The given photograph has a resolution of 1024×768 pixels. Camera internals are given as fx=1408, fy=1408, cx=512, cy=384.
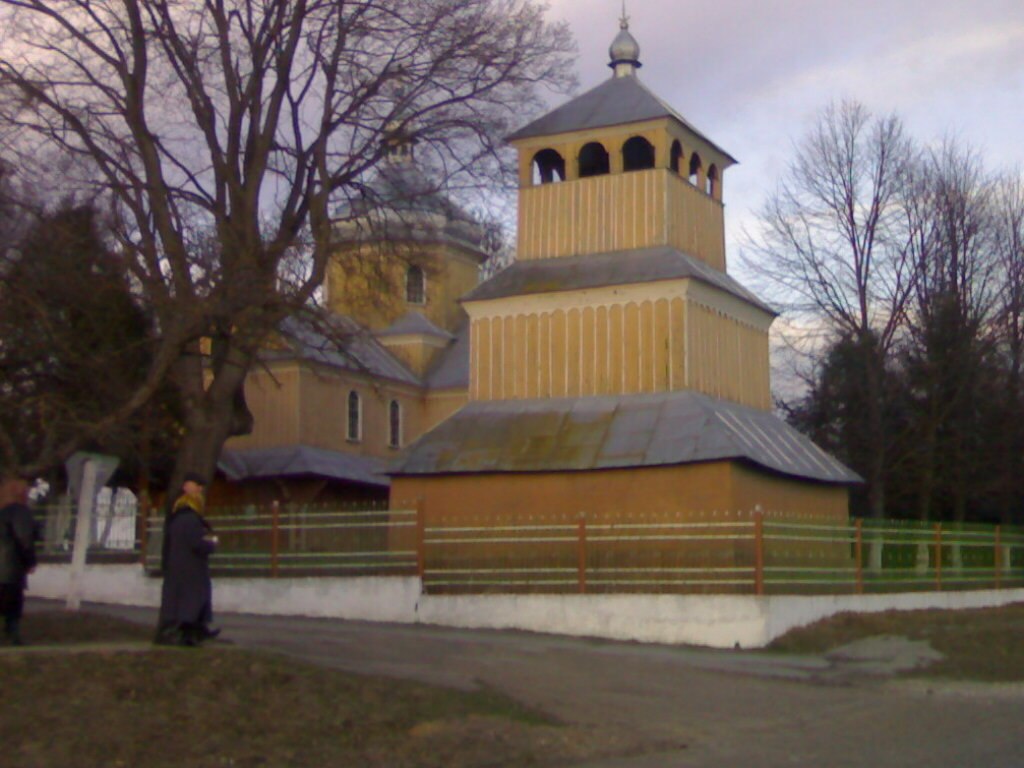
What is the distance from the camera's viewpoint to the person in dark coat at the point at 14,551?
13.0 m

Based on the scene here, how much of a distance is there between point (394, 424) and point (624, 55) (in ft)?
46.3

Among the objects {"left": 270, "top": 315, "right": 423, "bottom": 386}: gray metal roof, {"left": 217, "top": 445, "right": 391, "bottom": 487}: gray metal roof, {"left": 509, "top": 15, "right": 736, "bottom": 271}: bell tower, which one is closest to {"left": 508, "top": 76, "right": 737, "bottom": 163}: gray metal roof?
{"left": 509, "top": 15, "right": 736, "bottom": 271}: bell tower

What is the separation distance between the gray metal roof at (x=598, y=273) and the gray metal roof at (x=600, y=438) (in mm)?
2047

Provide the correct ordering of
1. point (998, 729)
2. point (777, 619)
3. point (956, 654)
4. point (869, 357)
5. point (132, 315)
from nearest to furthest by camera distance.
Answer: point (998, 729), point (956, 654), point (777, 619), point (132, 315), point (869, 357)

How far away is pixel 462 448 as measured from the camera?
80.6ft

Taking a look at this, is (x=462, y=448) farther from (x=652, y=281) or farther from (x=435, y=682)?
(x=435, y=682)

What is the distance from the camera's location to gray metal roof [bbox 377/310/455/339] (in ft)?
133

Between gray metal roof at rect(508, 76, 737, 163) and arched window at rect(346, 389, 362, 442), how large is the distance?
12.8 meters

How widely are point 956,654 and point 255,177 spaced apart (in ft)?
43.7

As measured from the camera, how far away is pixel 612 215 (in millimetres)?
26516

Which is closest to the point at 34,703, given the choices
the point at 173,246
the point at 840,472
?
the point at 173,246

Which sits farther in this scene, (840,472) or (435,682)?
(840,472)

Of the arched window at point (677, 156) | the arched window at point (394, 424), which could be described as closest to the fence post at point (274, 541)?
the arched window at point (677, 156)

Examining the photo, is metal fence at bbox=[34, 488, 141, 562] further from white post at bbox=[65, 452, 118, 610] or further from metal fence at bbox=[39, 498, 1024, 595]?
white post at bbox=[65, 452, 118, 610]
